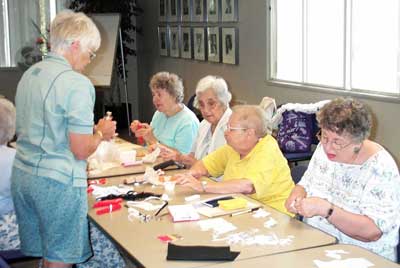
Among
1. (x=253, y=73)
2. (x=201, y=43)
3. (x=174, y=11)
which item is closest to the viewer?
(x=253, y=73)

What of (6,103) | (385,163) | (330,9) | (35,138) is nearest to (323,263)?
(385,163)

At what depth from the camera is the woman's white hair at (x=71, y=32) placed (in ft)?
8.64

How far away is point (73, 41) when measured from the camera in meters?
2.65

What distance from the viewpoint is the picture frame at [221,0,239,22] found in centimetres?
700

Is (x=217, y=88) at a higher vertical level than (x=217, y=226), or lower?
higher

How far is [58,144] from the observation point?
258 centimetres

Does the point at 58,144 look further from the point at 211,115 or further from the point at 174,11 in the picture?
the point at 174,11

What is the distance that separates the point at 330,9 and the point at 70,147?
368cm

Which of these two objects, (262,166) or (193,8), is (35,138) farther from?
(193,8)

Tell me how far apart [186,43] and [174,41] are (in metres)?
0.41

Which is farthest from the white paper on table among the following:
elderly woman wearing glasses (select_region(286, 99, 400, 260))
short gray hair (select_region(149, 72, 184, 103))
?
short gray hair (select_region(149, 72, 184, 103))

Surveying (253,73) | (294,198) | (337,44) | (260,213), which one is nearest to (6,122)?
(260,213)

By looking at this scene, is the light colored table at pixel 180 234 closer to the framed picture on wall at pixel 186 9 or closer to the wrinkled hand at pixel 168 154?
the wrinkled hand at pixel 168 154

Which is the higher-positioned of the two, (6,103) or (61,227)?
(6,103)
